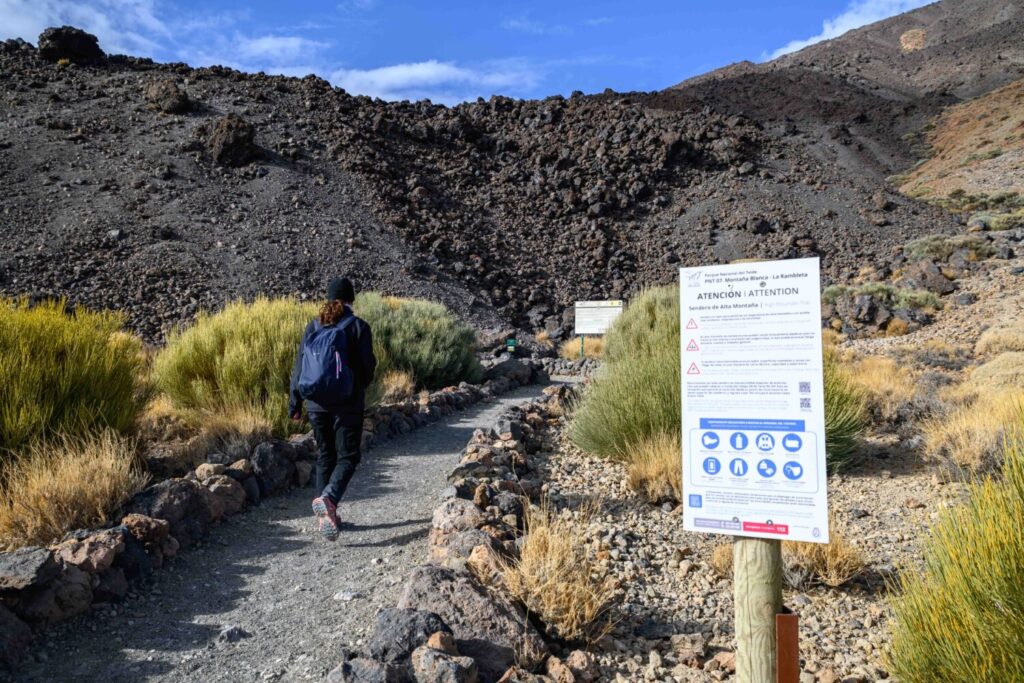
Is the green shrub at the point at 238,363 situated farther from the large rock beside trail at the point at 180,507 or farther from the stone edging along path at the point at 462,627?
the stone edging along path at the point at 462,627

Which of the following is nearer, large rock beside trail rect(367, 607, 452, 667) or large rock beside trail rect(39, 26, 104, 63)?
large rock beside trail rect(367, 607, 452, 667)

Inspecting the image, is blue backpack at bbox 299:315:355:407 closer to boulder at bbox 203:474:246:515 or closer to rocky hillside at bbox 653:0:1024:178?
boulder at bbox 203:474:246:515

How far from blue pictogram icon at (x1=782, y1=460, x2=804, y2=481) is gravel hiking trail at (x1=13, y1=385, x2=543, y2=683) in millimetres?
2180

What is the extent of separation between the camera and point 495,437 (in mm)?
7734

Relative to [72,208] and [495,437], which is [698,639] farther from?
[72,208]

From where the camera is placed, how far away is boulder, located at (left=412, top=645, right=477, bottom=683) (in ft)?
9.43

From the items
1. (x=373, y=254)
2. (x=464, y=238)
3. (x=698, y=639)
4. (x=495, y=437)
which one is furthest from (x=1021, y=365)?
(x=464, y=238)

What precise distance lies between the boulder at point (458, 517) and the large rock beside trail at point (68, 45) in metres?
44.1

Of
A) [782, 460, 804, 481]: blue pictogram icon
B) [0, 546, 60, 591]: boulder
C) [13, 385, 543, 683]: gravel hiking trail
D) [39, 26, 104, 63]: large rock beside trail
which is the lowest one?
[13, 385, 543, 683]: gravel hiking trail

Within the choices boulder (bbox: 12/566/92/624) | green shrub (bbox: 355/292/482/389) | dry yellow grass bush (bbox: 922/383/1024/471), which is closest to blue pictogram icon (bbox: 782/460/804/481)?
boulder (bbox: 12/566/92/624)

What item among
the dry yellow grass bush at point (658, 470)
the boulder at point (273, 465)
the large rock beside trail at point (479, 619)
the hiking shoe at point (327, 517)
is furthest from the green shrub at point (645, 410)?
the large rock beside trail at point (479, 619)

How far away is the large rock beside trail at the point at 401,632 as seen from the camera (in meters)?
3.07

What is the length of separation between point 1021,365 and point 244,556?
12.0 metres

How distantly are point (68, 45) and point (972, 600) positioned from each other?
47.5 m
